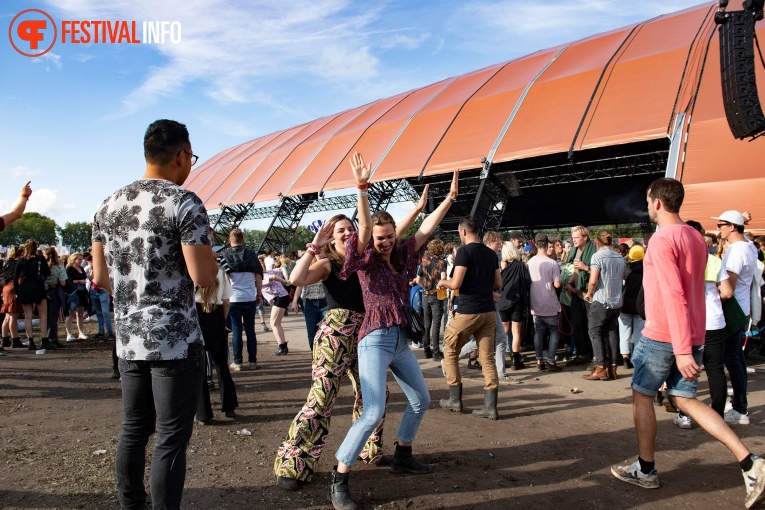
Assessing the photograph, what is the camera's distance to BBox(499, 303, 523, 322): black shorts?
7.80 m

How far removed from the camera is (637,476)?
11.6 ft

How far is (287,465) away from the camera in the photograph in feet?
11.7

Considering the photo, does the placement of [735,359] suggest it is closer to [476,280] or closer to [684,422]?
[684,422]

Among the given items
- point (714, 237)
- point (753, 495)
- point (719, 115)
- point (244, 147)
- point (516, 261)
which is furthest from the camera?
point (244, 147)

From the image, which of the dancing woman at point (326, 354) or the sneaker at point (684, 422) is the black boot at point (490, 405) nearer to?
the sneaker at point (684, 422)

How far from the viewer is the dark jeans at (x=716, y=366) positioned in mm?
4410

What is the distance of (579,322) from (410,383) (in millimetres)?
5356

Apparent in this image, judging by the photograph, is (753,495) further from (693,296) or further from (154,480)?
(154,480)

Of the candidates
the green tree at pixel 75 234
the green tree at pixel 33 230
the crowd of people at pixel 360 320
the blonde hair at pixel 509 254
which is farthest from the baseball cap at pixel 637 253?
the green tree at pixel 75 234

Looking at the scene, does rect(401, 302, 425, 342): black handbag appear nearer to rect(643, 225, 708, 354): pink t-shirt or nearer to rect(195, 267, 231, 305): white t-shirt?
rect(643, 225, 708, 354): pink t-shirt

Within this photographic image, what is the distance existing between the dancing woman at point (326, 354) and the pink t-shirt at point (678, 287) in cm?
171

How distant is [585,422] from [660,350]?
199 centimetres

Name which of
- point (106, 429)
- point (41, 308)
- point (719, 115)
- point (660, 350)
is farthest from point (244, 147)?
point (660, 350)

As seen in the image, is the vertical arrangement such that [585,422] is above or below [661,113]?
below
